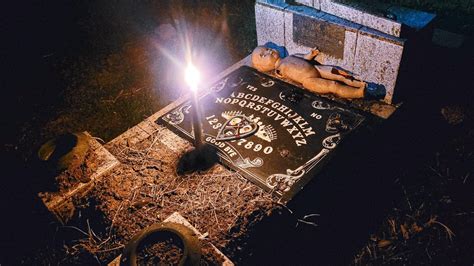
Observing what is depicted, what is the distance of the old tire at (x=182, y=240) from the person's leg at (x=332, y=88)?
2.57 m

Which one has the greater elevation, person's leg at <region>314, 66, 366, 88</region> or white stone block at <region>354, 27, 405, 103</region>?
white stone block at <region>354, 27, 405, 103</region>

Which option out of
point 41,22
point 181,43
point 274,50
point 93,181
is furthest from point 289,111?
point 41,22

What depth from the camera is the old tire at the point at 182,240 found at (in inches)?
102

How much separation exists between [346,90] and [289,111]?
0.75 metres

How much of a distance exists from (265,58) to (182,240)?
3054 millimetres

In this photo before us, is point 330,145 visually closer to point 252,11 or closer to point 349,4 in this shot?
point 349,4

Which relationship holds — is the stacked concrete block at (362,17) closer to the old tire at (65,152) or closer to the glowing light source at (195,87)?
the glowing light source at (195,87)

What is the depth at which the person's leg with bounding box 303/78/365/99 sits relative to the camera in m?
4.37

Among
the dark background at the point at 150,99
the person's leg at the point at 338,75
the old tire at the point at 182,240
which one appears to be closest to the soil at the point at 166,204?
the old tire at the point at 182,240

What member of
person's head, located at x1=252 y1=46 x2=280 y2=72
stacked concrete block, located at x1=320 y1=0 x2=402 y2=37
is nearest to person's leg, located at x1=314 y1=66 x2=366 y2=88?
stacked concrete block, located at x1=320 y1=0 x2=402 y2=37

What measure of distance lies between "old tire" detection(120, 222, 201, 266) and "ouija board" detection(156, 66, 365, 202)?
1.04 m

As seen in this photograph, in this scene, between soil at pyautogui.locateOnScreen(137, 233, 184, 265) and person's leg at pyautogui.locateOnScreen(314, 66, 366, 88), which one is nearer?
soil at pyautogui.locateOnScreen(137, 233, 184, 265)

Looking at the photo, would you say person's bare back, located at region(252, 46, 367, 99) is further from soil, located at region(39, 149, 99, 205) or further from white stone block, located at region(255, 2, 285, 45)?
soil, located at region(39, 149, 99, 205)

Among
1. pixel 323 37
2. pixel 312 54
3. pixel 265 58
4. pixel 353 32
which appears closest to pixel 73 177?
pixel 265 58
